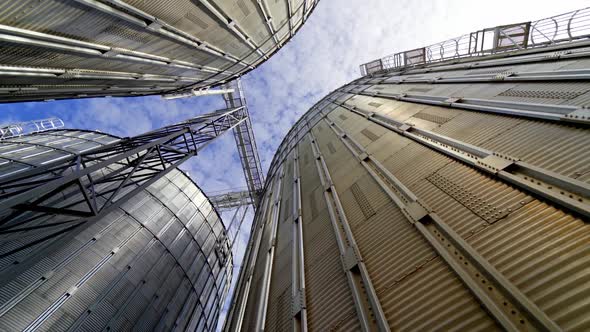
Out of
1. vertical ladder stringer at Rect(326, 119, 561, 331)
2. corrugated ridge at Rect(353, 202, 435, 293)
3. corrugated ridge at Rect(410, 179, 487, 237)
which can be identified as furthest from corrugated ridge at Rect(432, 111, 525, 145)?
corrugated ridge at Rect(353, 202, 435, 293)

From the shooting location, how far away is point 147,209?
12.8 m

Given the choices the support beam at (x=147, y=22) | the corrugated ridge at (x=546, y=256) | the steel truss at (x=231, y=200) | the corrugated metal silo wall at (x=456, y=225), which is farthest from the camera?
the steel truss at (x=231, y=200)

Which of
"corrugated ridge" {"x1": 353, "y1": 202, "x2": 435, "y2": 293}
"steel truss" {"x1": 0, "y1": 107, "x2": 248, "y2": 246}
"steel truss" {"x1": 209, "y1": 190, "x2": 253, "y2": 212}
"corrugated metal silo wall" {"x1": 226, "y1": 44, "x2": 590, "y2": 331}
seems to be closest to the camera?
"corrugated metal silo wall" {"x1": 226, "y1": 44, "x2": 590, "y2": 331}

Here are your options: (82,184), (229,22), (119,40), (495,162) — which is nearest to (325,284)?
(495,162)

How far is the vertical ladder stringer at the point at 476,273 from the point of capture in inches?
103

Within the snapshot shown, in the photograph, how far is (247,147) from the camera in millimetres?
32469

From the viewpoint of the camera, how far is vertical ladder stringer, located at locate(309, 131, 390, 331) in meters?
3.78

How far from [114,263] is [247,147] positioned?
23389 millimetres

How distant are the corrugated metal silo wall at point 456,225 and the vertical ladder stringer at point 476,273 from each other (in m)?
0.02

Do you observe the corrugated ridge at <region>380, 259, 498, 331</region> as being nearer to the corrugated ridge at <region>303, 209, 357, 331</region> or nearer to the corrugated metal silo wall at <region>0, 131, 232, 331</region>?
the corrugated ridge at <region>303, 209, 357, 331</region>

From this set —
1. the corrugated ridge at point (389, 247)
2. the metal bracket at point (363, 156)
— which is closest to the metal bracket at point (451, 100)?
the metal bracket at point (363, 156)

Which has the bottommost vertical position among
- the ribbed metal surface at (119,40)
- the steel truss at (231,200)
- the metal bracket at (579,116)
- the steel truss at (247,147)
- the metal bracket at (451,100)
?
the steel truss at (231,200)

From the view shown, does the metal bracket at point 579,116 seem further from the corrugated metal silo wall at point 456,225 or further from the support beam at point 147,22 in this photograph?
the support beam at point 147,22

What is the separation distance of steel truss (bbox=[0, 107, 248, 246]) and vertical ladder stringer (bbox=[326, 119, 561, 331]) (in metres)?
7.73
